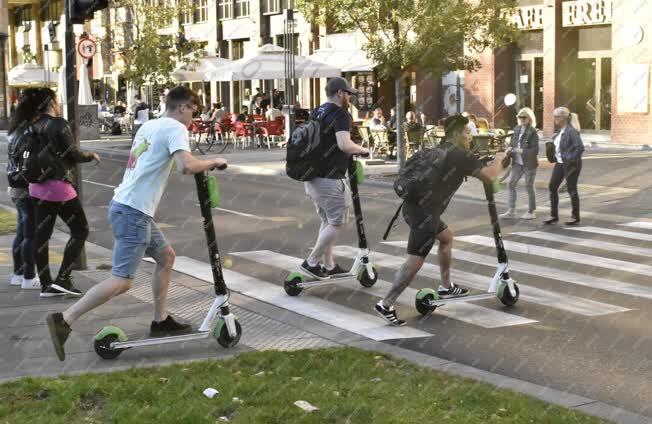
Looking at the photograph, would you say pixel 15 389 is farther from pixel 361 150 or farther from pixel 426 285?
pixel 426 285

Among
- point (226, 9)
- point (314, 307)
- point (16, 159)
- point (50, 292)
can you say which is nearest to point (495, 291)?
point (314, 307)

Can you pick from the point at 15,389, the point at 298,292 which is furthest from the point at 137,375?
the point at 298,292

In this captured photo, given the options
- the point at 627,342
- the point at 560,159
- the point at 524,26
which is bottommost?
the point at 627,342

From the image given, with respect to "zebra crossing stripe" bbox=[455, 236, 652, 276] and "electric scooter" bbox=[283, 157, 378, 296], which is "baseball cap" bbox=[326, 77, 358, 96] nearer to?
"electric scooter" bbox=[283, 157, 378, 296]

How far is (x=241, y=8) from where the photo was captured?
5069 centimetres

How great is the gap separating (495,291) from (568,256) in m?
3.15

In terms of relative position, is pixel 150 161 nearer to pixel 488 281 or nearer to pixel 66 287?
pixel 66 287

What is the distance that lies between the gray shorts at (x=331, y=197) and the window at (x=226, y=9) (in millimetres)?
43194

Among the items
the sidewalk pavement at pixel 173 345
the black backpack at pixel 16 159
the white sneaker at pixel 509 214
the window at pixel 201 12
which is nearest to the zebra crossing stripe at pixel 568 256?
the white sneaker at pixel 509 214

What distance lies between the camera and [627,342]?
777cm

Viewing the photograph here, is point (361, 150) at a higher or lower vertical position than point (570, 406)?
higher

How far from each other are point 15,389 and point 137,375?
76cm

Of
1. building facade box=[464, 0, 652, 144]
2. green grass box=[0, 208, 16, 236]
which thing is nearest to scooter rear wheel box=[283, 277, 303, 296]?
green grass box=[0, 208, 16, 236]

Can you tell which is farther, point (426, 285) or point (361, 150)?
point (426, 285)
